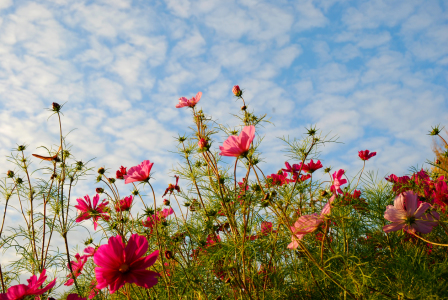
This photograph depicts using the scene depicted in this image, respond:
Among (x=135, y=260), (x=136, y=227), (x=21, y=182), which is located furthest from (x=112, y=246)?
(x=21, y=182)

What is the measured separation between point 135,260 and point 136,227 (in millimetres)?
855

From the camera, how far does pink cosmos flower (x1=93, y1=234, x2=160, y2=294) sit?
2.98 feet

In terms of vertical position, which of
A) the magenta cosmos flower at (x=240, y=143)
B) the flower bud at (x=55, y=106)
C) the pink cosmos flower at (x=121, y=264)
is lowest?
the pink cosmos flower at (x=121, y=264)

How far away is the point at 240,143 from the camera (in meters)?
1.06

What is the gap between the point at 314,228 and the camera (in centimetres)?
101

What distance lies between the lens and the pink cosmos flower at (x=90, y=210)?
1.51 metres

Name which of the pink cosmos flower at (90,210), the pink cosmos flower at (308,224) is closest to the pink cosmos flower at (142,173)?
the pink cosmos flower at (90,210)

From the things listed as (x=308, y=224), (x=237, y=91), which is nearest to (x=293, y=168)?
(x=237, y=91)

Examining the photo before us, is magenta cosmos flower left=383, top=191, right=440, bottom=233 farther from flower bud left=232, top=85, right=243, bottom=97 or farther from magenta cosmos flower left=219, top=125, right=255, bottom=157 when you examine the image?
flower bud left=232, top=85, right=243, bottom=97

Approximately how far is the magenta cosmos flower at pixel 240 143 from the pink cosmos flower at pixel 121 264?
1.33 ft

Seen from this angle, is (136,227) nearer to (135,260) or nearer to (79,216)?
(79,216)

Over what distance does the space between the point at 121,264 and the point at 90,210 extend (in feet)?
2.25

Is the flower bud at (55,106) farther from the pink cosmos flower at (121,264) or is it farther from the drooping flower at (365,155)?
the drooping flower at (365,155)

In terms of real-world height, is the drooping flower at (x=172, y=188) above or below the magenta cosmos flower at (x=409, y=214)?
above
